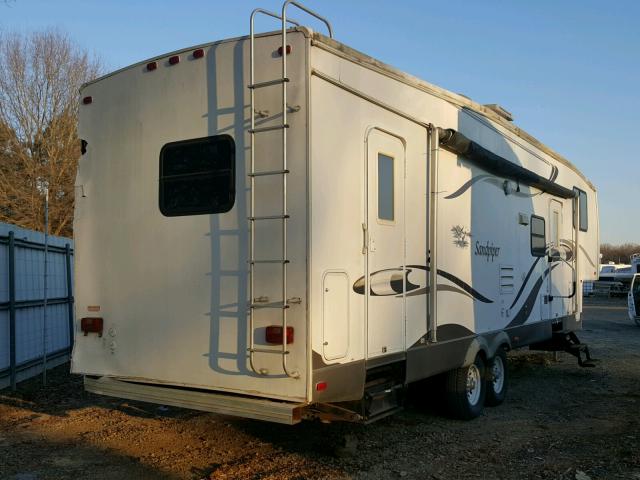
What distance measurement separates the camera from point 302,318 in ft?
13.9

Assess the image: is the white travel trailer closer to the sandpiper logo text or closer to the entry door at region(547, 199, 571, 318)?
the sandpiper logo text

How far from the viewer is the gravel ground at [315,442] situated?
511 cm

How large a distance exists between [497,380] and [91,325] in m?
4.85

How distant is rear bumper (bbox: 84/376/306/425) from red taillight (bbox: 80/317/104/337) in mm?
406

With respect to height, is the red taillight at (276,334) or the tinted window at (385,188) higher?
the tinted window at (385,188)

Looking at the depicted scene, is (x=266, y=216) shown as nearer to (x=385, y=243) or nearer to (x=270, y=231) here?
(x=270, y=231)

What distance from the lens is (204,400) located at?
4.61 meters

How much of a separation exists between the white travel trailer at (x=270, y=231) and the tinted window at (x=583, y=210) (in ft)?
16.2

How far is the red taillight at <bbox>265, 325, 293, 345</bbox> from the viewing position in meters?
4.27

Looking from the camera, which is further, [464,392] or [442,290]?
[464,392]

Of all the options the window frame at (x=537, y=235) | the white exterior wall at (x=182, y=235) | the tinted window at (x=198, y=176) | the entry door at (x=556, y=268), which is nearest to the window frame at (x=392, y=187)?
the white exterior wall at (x=182, y=235)

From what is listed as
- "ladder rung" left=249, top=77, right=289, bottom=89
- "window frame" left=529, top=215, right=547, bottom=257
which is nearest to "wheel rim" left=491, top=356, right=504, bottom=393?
"window frame" left=529, top=215, right=547, bottom=257

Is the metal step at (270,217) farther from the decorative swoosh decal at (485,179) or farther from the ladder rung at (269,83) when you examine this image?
the decorative swoosh decal at (485,179)

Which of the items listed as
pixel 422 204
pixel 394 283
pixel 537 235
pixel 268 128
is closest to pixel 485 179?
pixel 422 204
